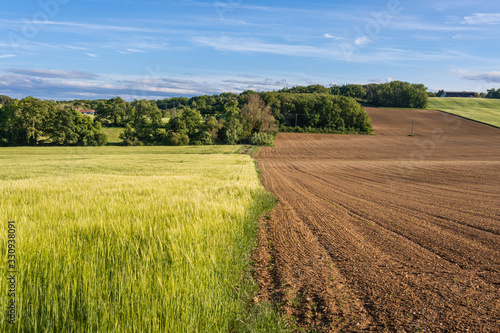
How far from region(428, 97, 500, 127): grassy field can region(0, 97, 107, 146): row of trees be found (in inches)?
4410

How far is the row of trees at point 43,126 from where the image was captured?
222 ft

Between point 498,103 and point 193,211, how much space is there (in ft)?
536

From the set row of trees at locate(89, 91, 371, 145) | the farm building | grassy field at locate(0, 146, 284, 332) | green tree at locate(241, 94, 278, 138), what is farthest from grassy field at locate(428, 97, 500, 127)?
grassy field at locate(0, 146, 284, 332)

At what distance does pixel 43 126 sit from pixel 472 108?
147295mm

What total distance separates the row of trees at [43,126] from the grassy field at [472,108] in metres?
112

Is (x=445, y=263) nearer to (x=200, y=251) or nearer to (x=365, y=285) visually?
(x=365, y=285)

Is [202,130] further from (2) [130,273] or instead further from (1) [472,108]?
(1) [472,108]

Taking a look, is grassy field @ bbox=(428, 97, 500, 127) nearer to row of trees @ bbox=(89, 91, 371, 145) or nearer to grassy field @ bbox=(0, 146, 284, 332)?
row of trees @ bbox=(89, 91, 371, 145)

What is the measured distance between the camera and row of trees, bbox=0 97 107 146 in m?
67.7

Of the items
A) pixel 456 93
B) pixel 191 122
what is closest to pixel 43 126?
pixel 191 122

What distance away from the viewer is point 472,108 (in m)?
120

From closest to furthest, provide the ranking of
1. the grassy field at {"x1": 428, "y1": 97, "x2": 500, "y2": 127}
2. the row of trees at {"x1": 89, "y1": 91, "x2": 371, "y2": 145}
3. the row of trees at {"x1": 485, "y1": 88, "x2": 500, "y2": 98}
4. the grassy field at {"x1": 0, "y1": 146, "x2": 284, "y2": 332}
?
the grassy field at {"x1": 0, "y1": 146, "x2": 284, "y2": 332}, the row of trees at {"x1": 89, "y1": 91, "x2": 371, "y2": 145}, the grassy field at {"x1": 428, "y1": 97, "x2": 500, "y2": 127}, the row of trees at {"x1": 485, "y1": 88, "x2": 500, "y2": 98}

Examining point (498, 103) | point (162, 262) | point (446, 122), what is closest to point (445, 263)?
point (162, 262)

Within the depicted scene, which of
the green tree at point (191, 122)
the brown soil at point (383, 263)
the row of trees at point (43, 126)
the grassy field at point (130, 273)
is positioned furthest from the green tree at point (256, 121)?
the grassy field at point (130, 273)
